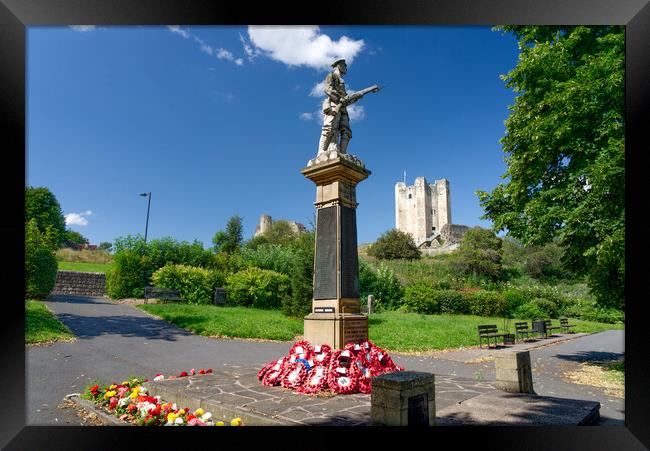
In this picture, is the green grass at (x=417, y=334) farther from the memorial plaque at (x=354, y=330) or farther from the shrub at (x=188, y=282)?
the shrub at (x=188, y=282)

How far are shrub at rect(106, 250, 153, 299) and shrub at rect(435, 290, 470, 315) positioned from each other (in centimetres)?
1576

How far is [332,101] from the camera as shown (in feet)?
23.5

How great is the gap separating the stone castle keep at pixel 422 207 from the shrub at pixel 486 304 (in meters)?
45.5

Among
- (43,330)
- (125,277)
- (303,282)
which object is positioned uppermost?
(125,277)

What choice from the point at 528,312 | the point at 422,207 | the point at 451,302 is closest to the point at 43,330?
the point at 451,302

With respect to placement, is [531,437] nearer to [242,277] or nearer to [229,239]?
[242,277]

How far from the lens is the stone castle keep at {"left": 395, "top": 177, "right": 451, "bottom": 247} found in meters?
70.2

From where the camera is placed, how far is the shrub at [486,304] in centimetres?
2334

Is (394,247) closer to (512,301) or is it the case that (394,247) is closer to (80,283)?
(512,301)

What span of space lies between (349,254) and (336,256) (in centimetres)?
30

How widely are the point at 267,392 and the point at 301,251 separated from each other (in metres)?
11.3

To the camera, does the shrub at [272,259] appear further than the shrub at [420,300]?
Yes

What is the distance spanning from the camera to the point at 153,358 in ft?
29.5

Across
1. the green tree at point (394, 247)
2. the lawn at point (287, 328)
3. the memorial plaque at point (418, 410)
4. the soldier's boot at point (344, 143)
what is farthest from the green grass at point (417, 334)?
the green tree at point (394, 247)
